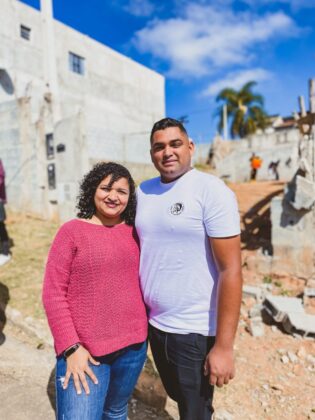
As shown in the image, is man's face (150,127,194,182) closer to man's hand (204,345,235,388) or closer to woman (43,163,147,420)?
woman (43,163,147,420)

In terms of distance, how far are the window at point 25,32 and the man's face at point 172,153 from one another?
679 inches

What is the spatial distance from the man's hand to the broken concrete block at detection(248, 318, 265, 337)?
3111mm

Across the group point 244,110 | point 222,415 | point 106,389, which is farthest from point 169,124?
point 244,110

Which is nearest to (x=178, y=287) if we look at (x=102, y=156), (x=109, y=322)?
(x=109, y=322)

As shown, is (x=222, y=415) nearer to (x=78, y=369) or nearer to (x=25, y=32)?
(x=78, y=369)

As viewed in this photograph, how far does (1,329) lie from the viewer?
11.9 feet

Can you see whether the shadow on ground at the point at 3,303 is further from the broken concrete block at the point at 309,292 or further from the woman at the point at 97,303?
the broken concrete block at the point at 309,292

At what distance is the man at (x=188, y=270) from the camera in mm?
1475

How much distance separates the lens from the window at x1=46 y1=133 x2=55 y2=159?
30.1 feet

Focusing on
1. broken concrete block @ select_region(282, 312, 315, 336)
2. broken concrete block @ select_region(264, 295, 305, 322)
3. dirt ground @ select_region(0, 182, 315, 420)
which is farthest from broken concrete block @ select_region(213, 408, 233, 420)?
broken concrete block @ select_region(264, 295, 305, 322)

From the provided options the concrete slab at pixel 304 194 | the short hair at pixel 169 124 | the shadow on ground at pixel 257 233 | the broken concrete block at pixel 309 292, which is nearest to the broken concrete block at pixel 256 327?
the broken concrete block at pixel 309 292

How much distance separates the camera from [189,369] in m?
1.62

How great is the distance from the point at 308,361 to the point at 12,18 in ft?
58.8

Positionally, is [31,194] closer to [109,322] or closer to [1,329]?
[1,329]
